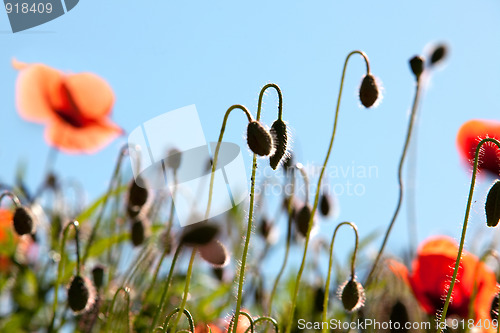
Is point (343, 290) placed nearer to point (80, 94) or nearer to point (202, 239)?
point (202, 239)

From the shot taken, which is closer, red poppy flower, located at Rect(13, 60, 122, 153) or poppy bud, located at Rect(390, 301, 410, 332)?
poppy bud, located at Rect(390, 301, 410, 332)

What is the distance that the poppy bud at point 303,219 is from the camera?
1025 mm

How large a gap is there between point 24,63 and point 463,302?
88cm

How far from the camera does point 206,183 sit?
1.02 meters

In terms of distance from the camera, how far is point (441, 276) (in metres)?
1.05

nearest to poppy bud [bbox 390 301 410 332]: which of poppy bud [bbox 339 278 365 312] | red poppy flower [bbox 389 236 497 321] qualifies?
poppy bud [bbox 339 278 365 312]

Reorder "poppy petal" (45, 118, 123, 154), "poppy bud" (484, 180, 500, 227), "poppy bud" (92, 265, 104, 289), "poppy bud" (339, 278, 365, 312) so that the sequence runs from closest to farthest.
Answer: "poppy bud" (484, 180, 500, 227), "poppy bud" (339, 278, 365, 312), "poppy bud" (92, 265, 104, 289), "poppy petal" (45, 118, 123, 154)

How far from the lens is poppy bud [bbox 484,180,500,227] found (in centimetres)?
69

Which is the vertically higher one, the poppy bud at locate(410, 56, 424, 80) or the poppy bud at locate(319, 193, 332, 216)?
the poppy bud at locate(410, 56, 424, 80)

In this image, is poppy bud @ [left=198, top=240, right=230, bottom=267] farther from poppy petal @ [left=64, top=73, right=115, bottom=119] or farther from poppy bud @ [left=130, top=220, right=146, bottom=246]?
poppy petal @ [left=64, top=73, right=115, bottom=119]

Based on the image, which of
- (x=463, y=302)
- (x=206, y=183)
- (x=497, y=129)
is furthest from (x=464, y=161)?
(x=206, y=183)

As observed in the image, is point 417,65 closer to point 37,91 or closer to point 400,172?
point 400,172

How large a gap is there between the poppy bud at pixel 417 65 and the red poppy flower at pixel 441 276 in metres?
0.28

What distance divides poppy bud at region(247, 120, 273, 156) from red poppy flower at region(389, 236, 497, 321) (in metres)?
0.44
